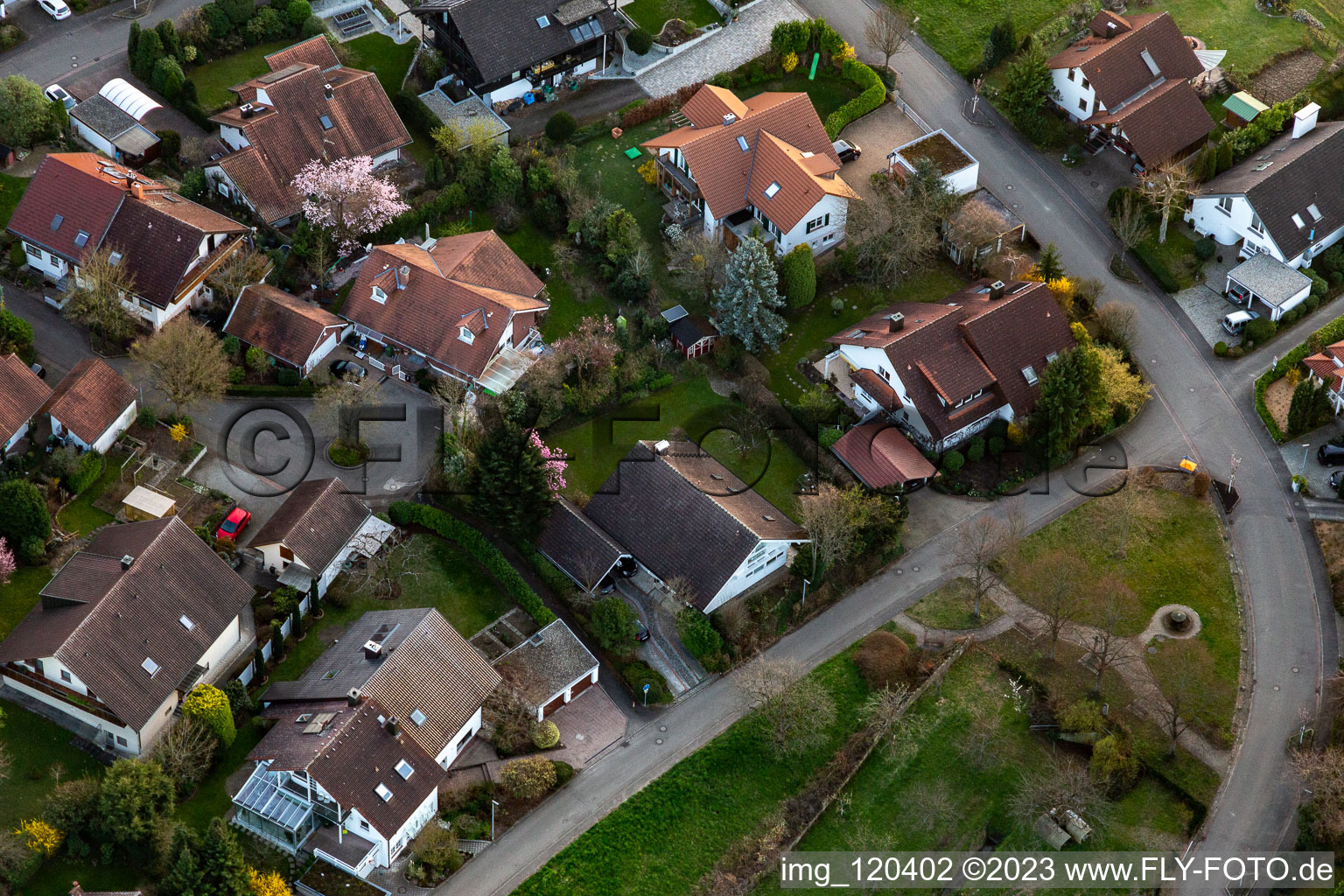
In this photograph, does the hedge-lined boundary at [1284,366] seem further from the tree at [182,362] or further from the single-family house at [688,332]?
the tree at [182,362]

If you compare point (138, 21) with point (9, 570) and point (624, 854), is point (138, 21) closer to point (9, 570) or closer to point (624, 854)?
point (9, 570)

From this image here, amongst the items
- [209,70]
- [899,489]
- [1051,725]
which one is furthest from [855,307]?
[209,70]

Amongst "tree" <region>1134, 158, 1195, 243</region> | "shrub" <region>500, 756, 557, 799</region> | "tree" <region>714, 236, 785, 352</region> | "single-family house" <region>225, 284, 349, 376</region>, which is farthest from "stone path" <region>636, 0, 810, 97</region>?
"shrub" <region>500, 756, 557, 799</region>

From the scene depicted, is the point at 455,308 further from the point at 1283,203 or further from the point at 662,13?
the point at 1283,203

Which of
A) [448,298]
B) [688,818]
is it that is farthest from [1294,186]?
[688,818]

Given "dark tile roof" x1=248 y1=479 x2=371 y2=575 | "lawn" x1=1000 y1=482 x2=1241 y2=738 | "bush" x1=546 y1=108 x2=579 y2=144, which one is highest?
"bush" x1=546 y1=108 x2=579 y2=144

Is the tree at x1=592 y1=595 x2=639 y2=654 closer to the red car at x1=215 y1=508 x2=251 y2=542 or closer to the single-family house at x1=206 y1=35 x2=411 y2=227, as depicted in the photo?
the red car at x1=215 y1=508 x2=251 y2=542
